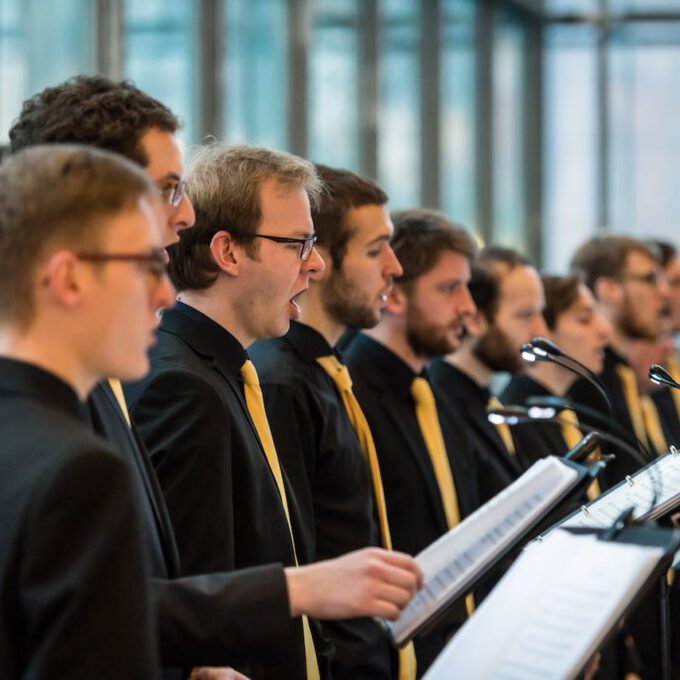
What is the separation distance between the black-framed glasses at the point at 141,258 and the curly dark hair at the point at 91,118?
63 cm

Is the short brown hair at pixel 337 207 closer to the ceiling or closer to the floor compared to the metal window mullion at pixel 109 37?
closer to the floor

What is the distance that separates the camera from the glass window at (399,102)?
8.38 m

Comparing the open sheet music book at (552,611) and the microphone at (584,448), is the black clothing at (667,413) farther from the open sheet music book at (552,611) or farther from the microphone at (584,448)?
the open sheet music book at (552,611)

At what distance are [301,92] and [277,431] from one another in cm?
438

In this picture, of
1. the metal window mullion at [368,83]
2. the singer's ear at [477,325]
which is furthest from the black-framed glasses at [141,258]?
the metal window mullion at [368,83]

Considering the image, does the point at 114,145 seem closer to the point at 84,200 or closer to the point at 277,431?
the point at 84,200

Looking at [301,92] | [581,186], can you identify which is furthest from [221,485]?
[581,186]

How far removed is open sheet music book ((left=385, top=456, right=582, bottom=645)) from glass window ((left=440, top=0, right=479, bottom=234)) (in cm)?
733

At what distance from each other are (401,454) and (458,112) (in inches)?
238

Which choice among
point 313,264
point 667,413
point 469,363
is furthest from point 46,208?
point 667,413

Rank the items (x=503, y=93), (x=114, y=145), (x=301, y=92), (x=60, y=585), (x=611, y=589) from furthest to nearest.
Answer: (x=503, y=93) → (x=301, y=92) → (x=114, y=145) → (x=611, y=589) → (x=60, y=585)

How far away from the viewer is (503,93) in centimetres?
1038

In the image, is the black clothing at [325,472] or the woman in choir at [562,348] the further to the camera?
the woman in choir at [562,348]

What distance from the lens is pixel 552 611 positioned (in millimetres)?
1730
